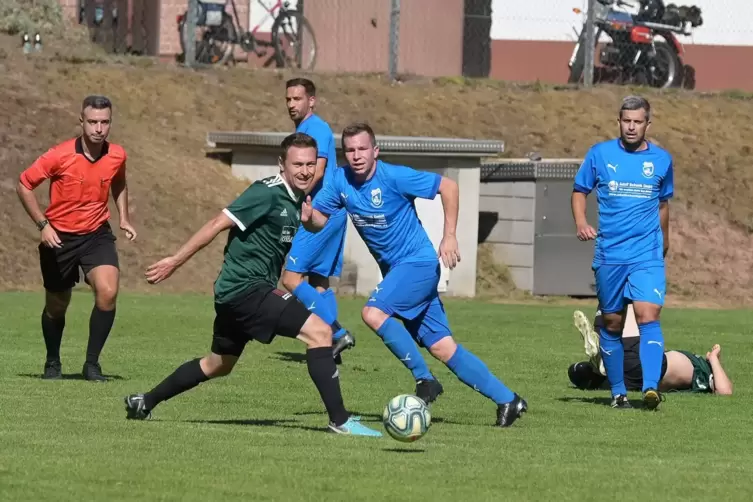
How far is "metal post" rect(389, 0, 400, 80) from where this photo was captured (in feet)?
89.8

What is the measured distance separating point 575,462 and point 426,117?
19526 mm

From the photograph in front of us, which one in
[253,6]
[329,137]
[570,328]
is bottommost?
[570,328]

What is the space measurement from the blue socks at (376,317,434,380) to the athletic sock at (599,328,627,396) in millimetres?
1618

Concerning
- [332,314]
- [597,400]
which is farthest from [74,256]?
[597,400]

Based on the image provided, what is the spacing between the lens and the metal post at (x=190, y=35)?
26.1 meters

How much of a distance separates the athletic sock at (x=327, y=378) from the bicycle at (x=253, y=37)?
18.9 metres

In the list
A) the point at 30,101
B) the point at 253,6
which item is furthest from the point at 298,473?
the point at 253,6

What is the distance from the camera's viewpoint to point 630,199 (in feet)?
35.1

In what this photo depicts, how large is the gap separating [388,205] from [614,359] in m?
2.26

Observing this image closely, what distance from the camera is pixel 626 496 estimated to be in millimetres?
6945

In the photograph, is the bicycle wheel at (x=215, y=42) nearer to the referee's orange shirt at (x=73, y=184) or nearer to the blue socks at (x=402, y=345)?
the referee's orange shirt at (x=73, y=184)

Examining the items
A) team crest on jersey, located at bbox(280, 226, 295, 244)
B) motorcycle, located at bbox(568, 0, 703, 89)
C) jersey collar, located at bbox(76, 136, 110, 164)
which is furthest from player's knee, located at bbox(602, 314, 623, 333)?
motorcycle, located at bbox(568, 0, 703, 89)

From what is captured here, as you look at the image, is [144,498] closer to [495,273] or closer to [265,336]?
[265,336]

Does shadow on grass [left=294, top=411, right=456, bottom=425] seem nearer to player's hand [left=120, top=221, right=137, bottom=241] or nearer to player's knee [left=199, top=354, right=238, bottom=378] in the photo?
player's knee [left=199, top=354, right=238, bottom=378]
